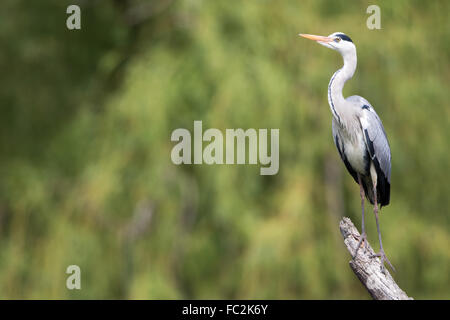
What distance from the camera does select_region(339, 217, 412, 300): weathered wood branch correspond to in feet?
9.22

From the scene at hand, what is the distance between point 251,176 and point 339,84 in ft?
9.26

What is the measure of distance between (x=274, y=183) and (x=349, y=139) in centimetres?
257

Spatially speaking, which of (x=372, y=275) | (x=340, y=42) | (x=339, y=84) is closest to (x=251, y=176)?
(x=340, y=42)

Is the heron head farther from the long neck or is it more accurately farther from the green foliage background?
the green foliage background

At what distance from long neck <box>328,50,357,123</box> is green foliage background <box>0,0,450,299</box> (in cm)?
252

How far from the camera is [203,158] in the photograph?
236 inches

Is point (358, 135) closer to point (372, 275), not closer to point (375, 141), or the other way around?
point (375, 141)

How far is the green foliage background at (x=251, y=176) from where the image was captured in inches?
229

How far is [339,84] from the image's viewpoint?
3.10 m

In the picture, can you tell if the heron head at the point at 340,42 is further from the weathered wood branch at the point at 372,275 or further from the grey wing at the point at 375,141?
the weathered wood branch at the point at 372,275

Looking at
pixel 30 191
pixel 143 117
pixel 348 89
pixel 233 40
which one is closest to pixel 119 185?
pixel 143 117

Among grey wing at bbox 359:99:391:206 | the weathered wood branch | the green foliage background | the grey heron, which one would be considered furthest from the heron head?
the green foliage background

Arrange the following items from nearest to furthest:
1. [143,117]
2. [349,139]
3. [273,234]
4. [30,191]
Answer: [349,139]
[273,234]
[143,117]
[30,191]
